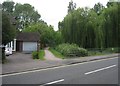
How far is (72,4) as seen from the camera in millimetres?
114188

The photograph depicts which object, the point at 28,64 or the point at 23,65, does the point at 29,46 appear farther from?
the point at 23,65

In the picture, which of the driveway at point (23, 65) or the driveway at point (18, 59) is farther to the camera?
the driveway at point (18, 59)

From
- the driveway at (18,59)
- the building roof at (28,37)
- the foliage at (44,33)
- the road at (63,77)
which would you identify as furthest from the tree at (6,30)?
the foliage at (44,33)

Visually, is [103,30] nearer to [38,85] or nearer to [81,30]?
[81,30]

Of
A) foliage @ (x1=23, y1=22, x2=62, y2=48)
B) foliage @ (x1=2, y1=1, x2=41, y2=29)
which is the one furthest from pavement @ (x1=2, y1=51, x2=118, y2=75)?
foliage @ (x1=2, y1=1, x2=41, y2=29)

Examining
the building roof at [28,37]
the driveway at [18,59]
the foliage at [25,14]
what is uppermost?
the foliage at [25,14]

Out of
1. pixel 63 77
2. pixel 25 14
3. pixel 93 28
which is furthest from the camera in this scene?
pixel 25 14

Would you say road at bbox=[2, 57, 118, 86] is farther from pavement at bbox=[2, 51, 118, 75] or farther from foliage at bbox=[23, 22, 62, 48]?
foliage at bbox=[23, 22, 62, 48]

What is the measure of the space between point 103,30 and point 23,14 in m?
62.5

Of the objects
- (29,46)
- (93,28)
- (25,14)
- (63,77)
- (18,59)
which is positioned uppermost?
(25,14)

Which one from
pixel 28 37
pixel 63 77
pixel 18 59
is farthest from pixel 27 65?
pixel 28 37

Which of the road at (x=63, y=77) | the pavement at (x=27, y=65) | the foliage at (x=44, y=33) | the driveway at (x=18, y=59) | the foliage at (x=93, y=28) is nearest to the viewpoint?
the road at (x=63, y=77)

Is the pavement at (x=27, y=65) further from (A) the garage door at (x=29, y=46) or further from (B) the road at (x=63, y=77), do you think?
(A) the garage door at (x=29, y=46)

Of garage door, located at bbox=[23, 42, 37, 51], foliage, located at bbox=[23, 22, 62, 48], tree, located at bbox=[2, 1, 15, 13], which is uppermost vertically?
tree, located at bbox=[2, 1, 15, 13]
